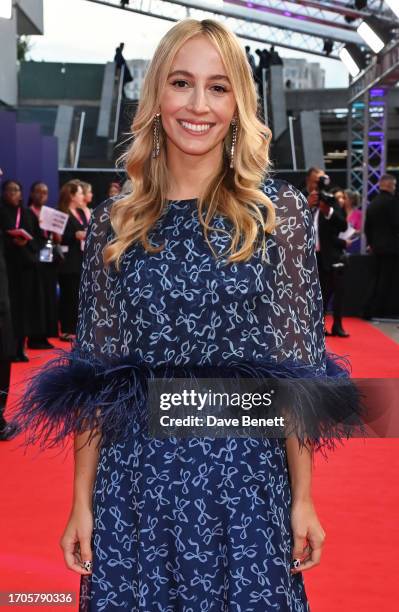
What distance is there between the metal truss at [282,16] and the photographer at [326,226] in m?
11.3

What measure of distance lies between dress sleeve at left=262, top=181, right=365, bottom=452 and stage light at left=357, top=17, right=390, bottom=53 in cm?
1414

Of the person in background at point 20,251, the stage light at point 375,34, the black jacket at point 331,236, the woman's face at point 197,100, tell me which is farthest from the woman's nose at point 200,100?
the stage light at point 375,34

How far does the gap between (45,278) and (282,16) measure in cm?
1899

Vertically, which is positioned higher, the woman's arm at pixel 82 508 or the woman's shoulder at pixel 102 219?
the woman's shoulder at pixel 102 219

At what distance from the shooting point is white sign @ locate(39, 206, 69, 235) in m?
10.0

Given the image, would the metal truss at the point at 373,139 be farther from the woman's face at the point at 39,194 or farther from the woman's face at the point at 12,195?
the woman's face at the point at 12,195

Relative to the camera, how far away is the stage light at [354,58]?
19.0 metres

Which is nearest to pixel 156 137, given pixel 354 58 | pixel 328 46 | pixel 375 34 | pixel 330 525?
pixel 330 525

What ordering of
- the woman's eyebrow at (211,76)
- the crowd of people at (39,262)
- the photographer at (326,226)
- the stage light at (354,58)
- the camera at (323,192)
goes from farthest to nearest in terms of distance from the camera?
the stage light at (354,58) < the photographer at (326,226) < the camera at (323,192) < the crowd of people at (39,262) < the woman's eyebrow at (211,76)

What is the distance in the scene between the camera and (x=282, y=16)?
28.0m

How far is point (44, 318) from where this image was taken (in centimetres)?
1029

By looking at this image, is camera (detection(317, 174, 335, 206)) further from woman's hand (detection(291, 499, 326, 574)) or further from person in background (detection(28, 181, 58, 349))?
woman's hand (detection(291, 499, 326, 574))

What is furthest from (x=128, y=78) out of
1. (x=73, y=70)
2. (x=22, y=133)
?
(x=22, y=133)

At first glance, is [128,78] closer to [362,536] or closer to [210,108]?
[362,536]
